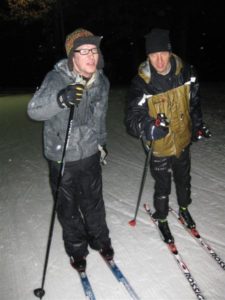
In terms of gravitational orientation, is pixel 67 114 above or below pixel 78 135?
above

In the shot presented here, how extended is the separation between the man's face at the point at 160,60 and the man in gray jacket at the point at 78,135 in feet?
1.78

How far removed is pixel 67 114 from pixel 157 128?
0.92 m

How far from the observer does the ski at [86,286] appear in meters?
3.13

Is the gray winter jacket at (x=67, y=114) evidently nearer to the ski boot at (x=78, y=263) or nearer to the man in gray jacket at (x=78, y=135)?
the man in gray jacket at (x=78, y=135)

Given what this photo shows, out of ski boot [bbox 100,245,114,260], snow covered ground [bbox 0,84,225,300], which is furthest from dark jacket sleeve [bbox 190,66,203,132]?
ski boot [bbox 100,245,114,260]

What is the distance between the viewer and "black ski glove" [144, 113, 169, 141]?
334 cm

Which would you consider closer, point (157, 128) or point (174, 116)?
point (157, 128)

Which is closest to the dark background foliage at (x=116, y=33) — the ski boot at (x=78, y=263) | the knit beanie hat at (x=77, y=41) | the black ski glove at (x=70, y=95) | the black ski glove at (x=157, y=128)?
the black ski glove at (x=157, y=128)

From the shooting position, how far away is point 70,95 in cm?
279

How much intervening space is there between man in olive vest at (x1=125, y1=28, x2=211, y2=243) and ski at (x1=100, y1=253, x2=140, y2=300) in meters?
0.73

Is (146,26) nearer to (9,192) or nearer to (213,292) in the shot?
(9,192)

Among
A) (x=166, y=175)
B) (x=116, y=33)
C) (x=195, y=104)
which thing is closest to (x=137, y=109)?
(x=195, y=104)

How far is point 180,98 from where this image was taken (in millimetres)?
3514

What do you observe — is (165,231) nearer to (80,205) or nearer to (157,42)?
(80,205)
